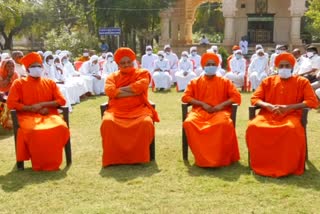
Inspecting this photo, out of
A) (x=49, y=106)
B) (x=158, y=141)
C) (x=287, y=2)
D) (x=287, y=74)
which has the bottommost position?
(x=158, y=141)

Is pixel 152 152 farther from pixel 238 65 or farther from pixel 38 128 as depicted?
pixel 238 65

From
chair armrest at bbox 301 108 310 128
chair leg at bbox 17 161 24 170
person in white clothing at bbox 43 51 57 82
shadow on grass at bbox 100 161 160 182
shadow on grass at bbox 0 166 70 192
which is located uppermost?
person in white clothing at bbox 43 51 57 82

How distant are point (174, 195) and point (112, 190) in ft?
2.36

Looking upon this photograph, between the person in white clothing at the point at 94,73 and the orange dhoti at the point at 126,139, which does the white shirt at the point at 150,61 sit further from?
the orange dhoti at the point at 126,139

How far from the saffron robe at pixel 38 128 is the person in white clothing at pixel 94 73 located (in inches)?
284

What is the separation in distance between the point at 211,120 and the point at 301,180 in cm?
132

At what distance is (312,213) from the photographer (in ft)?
14.3

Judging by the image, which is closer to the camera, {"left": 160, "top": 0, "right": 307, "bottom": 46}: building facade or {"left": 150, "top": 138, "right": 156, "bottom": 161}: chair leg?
{"left": 150, "top": 138, "right": 156, "bottom": 161}: chair leg

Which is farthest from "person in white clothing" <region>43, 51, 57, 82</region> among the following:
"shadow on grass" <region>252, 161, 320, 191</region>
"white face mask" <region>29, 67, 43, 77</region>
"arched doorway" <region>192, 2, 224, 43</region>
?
"arched doorway" <region>192, 2, 224, 43</region>

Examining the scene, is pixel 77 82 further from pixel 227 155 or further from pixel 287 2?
pixel 287 2

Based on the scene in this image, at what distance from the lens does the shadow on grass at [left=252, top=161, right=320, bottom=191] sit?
5.11 m

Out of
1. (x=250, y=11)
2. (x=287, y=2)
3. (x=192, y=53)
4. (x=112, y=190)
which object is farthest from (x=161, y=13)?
(x=112, y=190)

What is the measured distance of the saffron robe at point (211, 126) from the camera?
5.63 metres

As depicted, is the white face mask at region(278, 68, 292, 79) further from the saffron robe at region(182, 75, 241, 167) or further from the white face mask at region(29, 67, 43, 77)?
the white face mask at region(29, 67, 43, 77)
